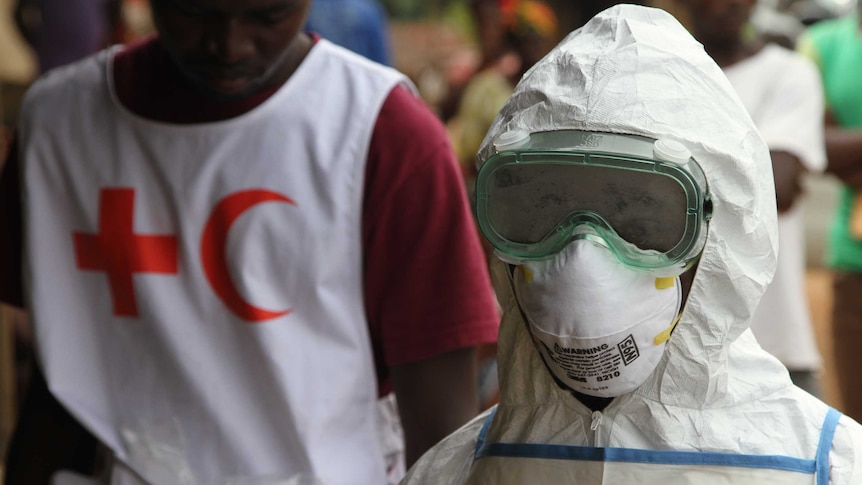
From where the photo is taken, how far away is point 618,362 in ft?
6.20

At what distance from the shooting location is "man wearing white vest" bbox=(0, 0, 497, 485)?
2.36 m

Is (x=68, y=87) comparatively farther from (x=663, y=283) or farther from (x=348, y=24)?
(x=348, y=24)

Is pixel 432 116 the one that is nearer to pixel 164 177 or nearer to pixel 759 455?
pixel 164 177

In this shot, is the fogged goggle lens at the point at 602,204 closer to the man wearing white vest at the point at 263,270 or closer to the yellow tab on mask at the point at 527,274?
the yellow tab on mask at the point at 527,274

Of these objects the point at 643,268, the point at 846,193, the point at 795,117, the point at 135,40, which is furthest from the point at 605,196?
the point at 846,193

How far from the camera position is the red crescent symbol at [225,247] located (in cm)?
238

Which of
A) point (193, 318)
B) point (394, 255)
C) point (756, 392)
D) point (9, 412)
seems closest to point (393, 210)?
point (394, 255)

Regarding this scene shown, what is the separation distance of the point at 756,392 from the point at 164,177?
129 centimetres

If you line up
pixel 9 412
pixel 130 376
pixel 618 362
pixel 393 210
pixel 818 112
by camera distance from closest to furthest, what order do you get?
1. pixel 618 362
2. pixel 393 210
3. pixel 130 376
4. pixel 818 112
5. pixel 9 412

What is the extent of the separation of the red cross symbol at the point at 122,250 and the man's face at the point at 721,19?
249cm

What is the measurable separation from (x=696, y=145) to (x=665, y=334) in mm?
322

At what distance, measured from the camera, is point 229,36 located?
229cm

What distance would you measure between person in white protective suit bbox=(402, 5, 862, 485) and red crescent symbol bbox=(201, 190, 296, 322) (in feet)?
1.85

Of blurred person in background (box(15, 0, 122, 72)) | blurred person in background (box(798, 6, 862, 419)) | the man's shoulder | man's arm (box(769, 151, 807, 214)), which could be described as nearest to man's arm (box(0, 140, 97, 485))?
the man's shoulder
